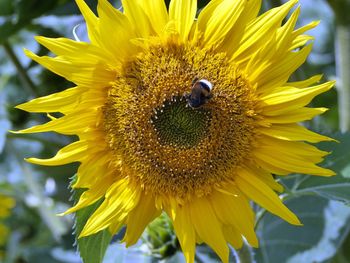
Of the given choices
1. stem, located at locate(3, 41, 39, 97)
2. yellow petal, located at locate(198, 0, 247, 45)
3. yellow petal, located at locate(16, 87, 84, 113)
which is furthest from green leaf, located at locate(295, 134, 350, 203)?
stem, located at locate(3, 41, 39, 97)

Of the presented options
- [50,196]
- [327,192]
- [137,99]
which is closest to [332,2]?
[327,192]

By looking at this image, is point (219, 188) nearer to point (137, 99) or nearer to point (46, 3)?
point (137, 99)

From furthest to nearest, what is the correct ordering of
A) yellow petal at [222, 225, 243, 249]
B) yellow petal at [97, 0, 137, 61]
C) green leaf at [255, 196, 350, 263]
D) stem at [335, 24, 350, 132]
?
stem at [335, 24, 350, 132], green leaf at [255, 196, 350, 263], yellow petal at [222, 225, 243, 249], yellow petal at [97, 0, 137, 61]

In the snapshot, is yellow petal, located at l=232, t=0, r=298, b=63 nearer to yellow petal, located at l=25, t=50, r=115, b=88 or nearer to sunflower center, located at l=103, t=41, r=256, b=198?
sunflower center, located at l=103, t=41, r=256, b=198

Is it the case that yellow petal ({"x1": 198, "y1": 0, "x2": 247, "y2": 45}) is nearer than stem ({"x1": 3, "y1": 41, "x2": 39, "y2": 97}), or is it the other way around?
yellow petal ({"x1": 198, "y1": 0, "x2": 247, "y2": 45})

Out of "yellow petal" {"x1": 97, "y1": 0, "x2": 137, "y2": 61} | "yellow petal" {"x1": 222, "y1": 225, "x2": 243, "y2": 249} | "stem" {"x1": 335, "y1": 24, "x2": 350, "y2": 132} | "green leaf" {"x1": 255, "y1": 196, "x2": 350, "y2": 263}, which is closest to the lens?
"yellow petal" {"x1": 97, "y1": 0, "x2": 137, "y2": 61}

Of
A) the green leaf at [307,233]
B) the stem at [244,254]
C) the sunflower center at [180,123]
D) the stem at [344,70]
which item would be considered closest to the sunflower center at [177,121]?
the sunflower center at [180,123]

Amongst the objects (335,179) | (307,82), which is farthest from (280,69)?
(335,179)
